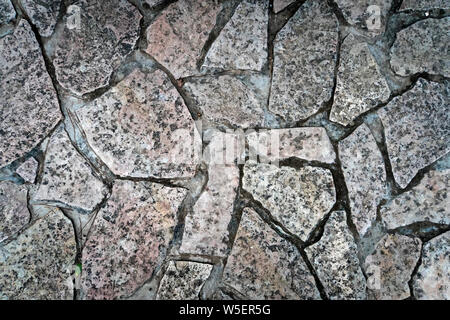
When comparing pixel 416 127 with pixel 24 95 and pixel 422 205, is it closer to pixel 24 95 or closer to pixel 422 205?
pixel 422 205

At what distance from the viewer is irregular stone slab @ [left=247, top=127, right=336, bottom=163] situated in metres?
2.44

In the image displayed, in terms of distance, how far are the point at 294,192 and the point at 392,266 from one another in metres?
0.68

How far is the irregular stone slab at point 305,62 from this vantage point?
97.1 inches

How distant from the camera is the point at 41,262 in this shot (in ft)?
7.82

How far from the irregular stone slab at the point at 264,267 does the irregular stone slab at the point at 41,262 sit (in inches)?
35.9

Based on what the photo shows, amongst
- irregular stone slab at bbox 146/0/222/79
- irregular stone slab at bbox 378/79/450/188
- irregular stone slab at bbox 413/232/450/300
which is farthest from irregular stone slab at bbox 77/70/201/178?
irregular stone slab at bbox 413/232/450/300

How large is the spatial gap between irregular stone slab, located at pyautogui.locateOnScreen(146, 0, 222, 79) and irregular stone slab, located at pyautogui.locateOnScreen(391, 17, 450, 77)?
1.14m

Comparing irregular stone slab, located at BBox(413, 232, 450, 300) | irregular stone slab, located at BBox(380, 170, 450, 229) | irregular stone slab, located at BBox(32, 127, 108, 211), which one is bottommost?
irregular stone slab, located at BBox(413, 232, 450, 300)

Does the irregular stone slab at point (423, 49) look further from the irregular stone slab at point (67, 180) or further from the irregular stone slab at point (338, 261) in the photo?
the irregular stone slab at point (67, 180)

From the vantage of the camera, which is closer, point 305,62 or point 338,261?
point 338,261

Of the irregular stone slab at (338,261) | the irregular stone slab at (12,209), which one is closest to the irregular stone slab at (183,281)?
the irregular stone slab at (338,261)

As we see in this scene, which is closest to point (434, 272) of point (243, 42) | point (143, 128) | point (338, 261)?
point (338, 261)

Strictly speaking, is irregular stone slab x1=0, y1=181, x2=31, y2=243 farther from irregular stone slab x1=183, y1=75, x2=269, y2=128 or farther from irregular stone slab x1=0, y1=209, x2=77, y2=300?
irregular stone slab x1=183, y1=75, x2=269, y2=128
